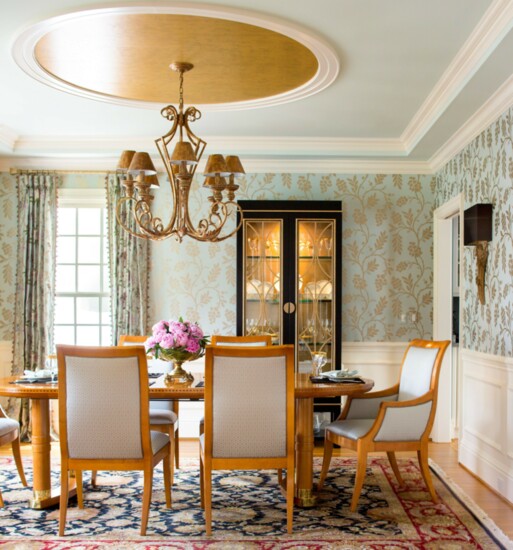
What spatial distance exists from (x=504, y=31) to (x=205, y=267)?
357cm

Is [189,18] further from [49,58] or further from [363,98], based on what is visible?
[363,98]

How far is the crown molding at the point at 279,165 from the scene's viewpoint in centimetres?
605

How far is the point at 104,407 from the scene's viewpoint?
3.35 metres

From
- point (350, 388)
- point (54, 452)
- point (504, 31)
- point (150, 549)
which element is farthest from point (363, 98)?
point (54, 452)

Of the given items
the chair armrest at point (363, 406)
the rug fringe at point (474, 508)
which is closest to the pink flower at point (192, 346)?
the chair armrest at point (363, 406)

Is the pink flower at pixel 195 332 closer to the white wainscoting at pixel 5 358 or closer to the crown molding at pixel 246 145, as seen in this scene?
the crown molding at pixel 246 145

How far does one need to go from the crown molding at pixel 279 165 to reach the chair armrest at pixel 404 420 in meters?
2.77

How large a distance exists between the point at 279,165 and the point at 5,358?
3087mm

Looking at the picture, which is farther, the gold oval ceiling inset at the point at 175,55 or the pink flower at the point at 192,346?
the pink flower at the point at 192,346

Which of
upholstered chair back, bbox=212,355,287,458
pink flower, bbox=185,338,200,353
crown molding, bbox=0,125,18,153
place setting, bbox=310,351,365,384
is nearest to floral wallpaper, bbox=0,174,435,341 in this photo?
crown molding, bbox=0,125,18,153

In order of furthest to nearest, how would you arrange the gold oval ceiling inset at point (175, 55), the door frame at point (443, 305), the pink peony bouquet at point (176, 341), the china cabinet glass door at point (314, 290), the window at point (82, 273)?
the window at point (82, 273)
the door frame at point (443, 305)
the china cabinet glass door at point (314, 290)
the pink peony bouquet at point (176, 341)
the gold oval ceiling inset at point (175, 55)

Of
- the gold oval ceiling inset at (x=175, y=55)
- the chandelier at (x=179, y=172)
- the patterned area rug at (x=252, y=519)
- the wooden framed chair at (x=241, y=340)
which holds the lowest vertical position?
the patterned area rug at (x=252, y=519)

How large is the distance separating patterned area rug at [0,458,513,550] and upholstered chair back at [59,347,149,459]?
43 cm

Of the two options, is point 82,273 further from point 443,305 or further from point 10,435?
point 443,305
